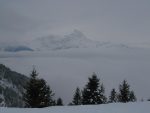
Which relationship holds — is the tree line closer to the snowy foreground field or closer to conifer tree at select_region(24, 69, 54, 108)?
conifer tree at select_region(24, 69, 54, 108)

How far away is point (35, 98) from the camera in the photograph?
148 ft

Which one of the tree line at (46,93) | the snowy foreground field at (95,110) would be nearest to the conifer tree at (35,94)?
the tree line at (46,93)

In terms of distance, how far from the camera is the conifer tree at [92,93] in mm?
48763

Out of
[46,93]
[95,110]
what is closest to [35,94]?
[46,93]

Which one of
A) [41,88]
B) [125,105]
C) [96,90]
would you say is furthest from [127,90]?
[125,105]

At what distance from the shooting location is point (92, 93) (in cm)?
4925

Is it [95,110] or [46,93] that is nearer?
[95,110]

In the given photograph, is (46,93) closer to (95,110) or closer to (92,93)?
(92,93)

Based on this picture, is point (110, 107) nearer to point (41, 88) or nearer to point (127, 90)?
point (41, 88)

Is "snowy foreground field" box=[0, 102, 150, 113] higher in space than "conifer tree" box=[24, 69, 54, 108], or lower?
lower

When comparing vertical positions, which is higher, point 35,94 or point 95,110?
point 35,94

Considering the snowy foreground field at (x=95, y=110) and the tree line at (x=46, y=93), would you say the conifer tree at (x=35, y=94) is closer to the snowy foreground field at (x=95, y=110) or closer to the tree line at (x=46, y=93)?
the tree line at (x=46, y=93)

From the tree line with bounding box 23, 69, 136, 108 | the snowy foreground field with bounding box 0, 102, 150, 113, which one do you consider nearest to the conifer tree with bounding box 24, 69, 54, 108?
the tree line with bounding box 23, 69, 136, 108

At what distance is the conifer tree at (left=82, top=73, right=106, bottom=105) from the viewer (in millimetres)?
48763
